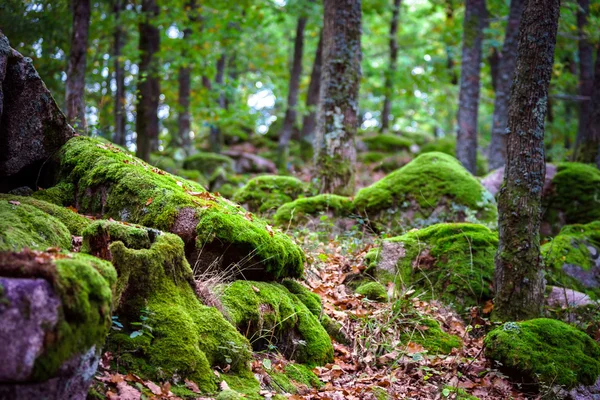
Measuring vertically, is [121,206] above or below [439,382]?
above

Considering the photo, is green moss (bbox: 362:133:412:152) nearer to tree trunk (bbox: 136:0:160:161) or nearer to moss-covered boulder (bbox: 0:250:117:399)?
tree trunk (bbox: 136:0:160:161)

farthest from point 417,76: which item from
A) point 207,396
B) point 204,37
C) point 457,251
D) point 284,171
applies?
point 207,396

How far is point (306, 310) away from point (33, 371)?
3.20 m

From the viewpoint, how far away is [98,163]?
561 cm

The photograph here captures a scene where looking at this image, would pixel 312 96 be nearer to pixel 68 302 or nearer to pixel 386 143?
pixel 386 143

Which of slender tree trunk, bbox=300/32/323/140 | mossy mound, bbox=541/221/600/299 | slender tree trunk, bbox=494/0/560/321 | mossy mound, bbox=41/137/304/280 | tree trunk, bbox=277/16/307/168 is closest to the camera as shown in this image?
mossy mound, bbox=41/137/304/280

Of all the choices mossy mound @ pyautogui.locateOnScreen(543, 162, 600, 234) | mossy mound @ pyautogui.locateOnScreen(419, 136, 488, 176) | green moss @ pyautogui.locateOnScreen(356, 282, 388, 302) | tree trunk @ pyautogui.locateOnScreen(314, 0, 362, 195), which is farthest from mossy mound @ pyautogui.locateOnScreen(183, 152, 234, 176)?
green moss @ pyautogui.locateOnScreen(356, 282, 388, 302)

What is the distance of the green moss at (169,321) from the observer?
3672mm

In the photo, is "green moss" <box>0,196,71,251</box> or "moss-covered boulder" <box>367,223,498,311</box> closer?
"green moss" <box>0,196,71,251</box>

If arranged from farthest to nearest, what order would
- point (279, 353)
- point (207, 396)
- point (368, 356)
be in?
point (368, 356)
point (279, 353)
point (207, 396)

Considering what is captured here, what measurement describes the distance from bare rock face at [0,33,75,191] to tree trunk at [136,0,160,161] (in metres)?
5.99

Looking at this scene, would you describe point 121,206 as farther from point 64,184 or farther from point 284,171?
point 284,171

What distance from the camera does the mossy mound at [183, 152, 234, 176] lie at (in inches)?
705

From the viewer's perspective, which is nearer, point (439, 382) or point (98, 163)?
point (439, 382)
